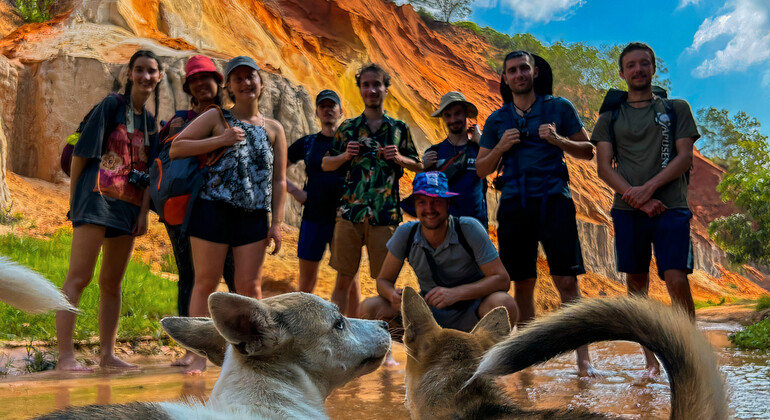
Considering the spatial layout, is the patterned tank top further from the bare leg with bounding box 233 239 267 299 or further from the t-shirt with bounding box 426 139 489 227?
the t-shirt with bounding box 426 139 489 227

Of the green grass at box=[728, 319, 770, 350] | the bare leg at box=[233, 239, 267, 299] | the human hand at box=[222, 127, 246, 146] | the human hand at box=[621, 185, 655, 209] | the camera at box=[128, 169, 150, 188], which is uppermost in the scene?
the human hand at box=[222, 127, 246, 146]

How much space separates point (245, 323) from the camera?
2.54 meters

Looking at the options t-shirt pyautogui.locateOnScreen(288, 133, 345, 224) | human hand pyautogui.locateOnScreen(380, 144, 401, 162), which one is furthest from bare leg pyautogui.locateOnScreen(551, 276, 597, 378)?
t-shirt pyautogui.locateOnScreen(288, 133, 345, 224)

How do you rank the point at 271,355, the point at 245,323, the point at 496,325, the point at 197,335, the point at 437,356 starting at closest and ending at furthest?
the point at 245,323 → the point at 271,355 → the point at 197,335 → the point at 437,356 → the point at 496,325

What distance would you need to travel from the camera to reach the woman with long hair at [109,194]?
5.21 m

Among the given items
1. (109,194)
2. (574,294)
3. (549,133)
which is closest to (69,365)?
(109,194)

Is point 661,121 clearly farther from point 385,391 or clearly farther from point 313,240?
point 313,240

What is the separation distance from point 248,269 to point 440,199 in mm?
1622

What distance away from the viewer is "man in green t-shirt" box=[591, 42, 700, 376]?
5262 millimetres

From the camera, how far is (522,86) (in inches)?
228

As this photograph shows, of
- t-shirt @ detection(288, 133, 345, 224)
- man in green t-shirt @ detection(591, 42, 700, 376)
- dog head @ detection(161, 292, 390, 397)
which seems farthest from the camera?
t-shirt @ detection(288, 133, 345, 224)

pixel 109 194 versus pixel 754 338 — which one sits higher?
pixel 109 194

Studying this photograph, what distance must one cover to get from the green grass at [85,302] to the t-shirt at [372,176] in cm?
288

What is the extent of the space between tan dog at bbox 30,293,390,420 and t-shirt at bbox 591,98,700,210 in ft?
10.8
